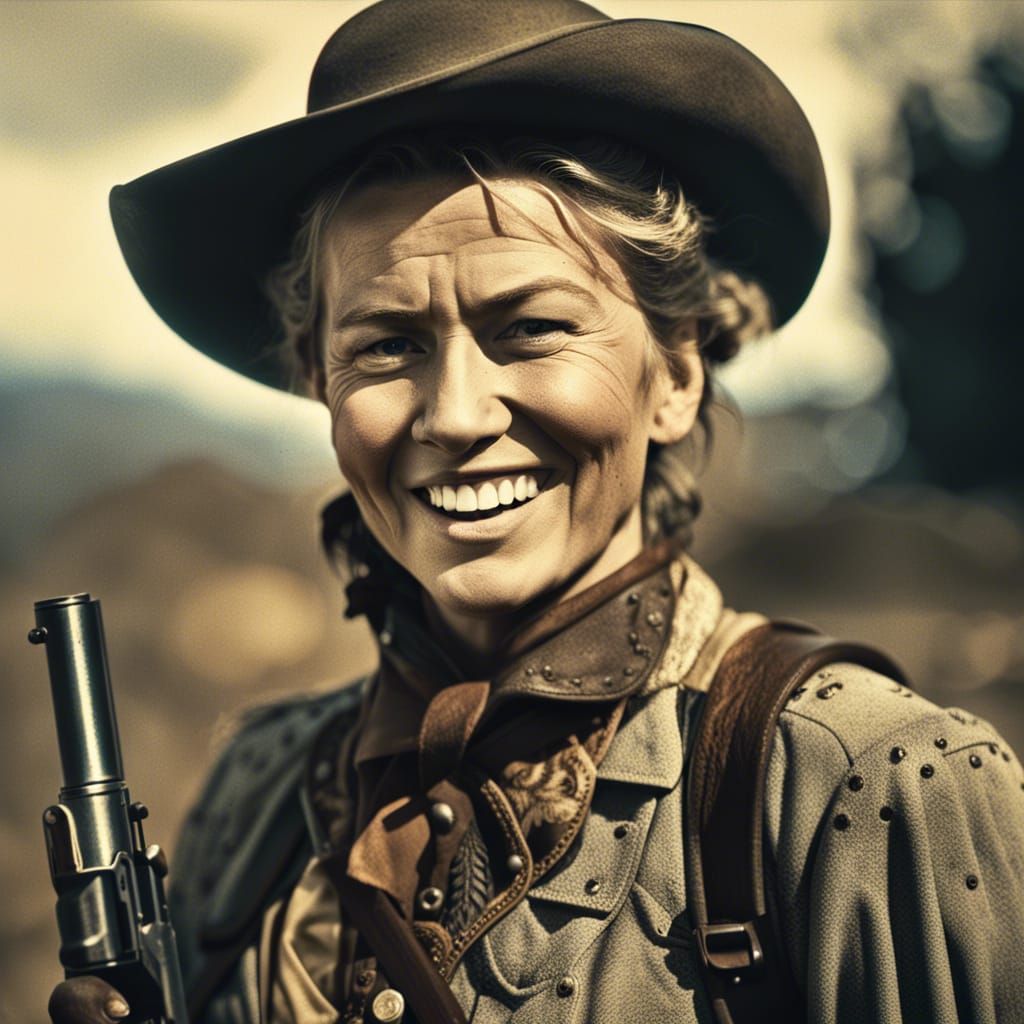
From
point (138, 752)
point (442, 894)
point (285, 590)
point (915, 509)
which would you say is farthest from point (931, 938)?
point (915, 509)

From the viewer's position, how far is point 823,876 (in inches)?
81.7

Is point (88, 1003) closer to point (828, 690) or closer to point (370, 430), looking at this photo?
point (370, 430)

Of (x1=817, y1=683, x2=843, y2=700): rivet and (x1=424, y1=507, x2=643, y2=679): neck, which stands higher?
(x1=424, y1=507, x2=643, y2=679): neck

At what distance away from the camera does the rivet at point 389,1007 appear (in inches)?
90.3

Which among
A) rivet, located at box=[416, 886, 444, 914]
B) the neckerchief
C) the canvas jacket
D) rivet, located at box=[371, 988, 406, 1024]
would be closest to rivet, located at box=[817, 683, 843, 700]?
the canvas jacket

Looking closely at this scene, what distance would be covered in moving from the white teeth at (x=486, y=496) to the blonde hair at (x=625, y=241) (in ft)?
1.37

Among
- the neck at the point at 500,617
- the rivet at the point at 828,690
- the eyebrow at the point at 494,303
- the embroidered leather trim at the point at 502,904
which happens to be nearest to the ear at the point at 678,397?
the neck at the point at 500,617

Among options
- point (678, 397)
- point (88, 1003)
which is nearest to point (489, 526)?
point (678, 397)

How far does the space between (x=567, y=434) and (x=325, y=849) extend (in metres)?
0.93

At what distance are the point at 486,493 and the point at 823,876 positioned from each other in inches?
31.6

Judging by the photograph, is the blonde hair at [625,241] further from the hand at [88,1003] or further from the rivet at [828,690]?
the hand at [88,1003]

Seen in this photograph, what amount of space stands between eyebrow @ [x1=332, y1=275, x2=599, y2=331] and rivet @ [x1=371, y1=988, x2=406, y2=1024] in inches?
43.6

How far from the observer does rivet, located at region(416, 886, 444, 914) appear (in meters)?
2.39

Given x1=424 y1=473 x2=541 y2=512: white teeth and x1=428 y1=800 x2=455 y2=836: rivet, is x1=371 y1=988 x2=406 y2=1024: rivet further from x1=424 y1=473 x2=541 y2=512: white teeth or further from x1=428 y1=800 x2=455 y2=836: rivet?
x1=424 y1=473 x2=541 y2=512: white teeth
